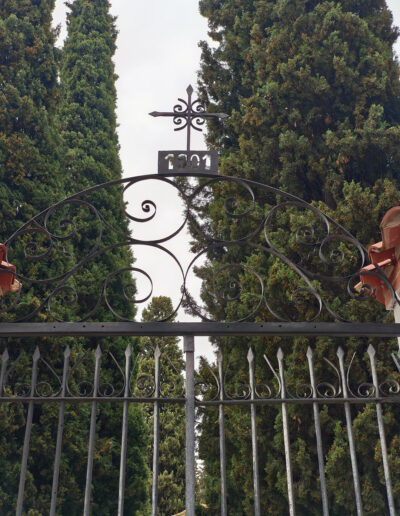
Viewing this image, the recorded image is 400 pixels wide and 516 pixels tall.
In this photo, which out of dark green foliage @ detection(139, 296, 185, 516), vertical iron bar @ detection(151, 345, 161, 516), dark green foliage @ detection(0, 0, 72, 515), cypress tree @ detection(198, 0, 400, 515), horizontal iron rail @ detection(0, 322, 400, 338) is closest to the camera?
vertical iron bar @ detection(151, 345, 161, 516)

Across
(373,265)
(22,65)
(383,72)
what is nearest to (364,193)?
(383,72)

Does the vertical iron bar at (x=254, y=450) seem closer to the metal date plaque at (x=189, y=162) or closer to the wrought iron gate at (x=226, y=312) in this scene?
the wrought iron gate at (x=226, y=312)

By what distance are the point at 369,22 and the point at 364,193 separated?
9.72 ft

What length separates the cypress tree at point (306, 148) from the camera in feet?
17.3

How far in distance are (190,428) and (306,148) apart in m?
4.65

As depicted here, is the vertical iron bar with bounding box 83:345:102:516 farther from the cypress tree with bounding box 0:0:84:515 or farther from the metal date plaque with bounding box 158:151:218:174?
the cypress tree with bounding box 0:0:84:515

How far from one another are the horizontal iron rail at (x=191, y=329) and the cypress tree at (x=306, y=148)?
237cm

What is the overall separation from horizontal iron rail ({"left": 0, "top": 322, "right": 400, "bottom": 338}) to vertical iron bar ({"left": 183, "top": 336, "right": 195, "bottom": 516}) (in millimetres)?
105

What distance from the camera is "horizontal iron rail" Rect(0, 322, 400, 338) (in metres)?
2.98

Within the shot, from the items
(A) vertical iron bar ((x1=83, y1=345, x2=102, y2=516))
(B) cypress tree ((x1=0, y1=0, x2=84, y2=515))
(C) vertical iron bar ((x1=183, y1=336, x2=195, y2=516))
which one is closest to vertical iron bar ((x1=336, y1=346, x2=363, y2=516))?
(C) vertical iron bar ((x1=183, y1=336, x2=195, y2=516))

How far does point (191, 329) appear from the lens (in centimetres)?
304

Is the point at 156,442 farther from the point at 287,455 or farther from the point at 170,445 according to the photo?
the point at 170,445

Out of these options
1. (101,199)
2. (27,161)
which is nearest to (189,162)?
(27,161)

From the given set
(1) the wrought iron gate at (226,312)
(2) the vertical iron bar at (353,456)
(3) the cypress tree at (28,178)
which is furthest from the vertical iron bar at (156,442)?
(3) the cypress tree at (28,178)
